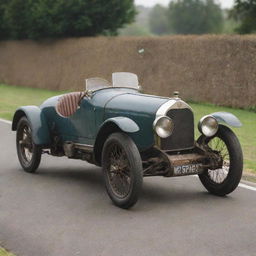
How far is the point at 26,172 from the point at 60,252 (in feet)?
13.1

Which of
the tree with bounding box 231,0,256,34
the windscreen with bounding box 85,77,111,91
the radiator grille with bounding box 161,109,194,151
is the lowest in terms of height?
the radiator grille with bounding box 161,109,194,151

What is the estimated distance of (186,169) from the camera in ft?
24.8

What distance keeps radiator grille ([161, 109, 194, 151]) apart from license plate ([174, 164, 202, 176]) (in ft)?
1.15

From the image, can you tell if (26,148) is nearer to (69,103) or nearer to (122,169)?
(69,103)

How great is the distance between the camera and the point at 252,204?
764 centimetres

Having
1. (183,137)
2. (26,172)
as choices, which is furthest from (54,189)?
(183,137)

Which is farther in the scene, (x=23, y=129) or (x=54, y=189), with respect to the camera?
(x=23, y=129)

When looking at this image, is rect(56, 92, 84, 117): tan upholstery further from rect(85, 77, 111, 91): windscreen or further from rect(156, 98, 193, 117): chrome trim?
rect(156, 98, 193, 117): chrome trim

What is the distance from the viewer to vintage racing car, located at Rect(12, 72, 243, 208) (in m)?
7.45

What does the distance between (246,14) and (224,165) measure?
28.1 metres

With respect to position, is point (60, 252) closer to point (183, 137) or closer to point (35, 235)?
point (35, 235)

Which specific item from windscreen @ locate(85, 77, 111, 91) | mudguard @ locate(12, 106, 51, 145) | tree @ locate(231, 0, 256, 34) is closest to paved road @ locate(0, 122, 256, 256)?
mudguard @ locate(12, 106, 51, 145)

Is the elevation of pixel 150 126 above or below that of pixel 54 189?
above

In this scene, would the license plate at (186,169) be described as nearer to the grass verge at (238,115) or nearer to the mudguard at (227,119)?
the mudguard at (227,119)
